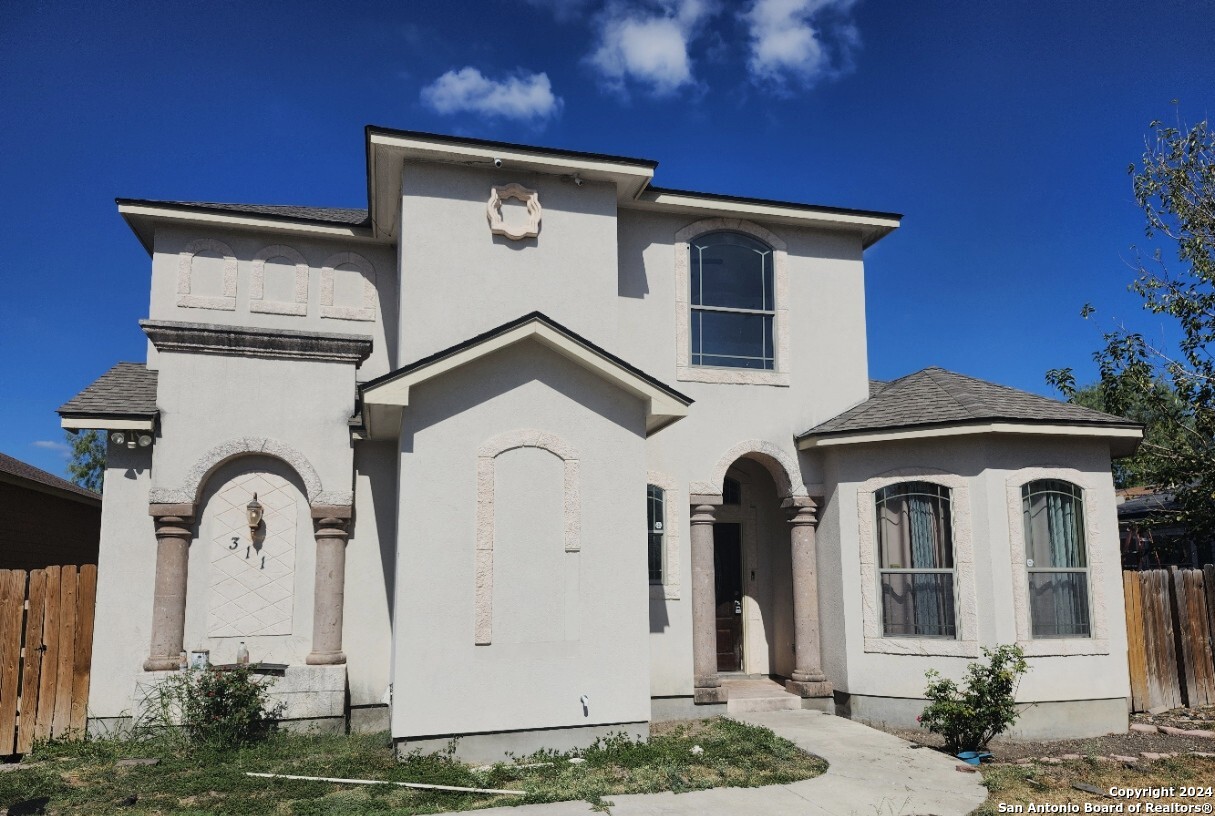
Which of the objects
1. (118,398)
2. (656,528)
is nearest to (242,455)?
(118,398)

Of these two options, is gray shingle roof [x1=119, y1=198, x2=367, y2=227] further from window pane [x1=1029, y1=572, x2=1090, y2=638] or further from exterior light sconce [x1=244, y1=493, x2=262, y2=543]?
window pane [x1=1029, y1=572, x2=1090, y2=638]

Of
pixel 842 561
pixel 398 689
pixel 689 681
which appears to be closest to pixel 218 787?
pixel 398 689

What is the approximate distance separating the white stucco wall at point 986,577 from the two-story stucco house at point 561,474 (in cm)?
4

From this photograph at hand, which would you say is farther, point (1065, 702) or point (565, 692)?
point (1065, 702)

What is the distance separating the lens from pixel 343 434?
10789 millimetres

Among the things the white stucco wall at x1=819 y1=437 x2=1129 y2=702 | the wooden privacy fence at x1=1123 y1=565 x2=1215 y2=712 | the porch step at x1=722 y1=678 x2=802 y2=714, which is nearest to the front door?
the porch step at x1=722 y1=678 x2=802 y2=714

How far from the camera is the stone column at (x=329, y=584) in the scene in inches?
407

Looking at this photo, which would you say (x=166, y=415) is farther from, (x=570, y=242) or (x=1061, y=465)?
(x=1061, y=465)

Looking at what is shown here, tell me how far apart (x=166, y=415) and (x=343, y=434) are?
2.04 m

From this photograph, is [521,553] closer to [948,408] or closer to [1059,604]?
[948,408]

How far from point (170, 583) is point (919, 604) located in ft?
30.2

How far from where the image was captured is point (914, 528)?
1138 cm

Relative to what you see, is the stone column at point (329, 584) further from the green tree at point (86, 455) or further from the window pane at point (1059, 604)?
the green tree at point (86, 455)

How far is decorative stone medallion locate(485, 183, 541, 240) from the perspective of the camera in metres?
11.1
